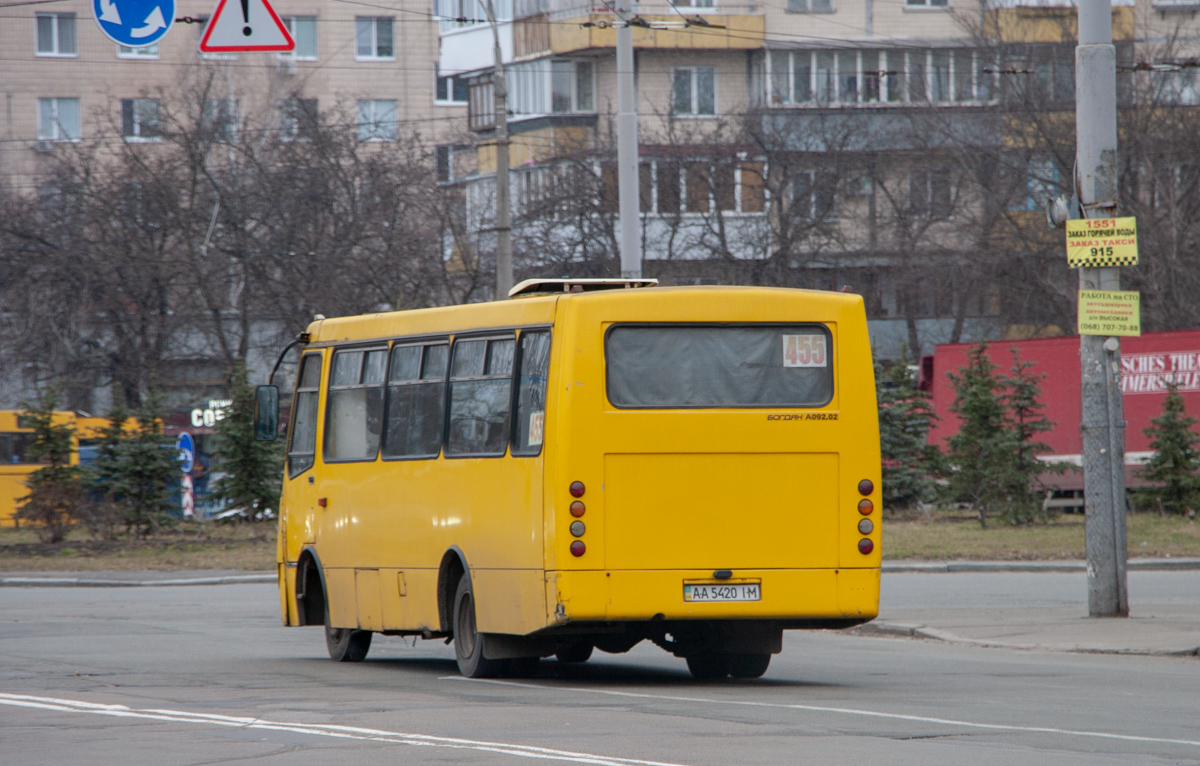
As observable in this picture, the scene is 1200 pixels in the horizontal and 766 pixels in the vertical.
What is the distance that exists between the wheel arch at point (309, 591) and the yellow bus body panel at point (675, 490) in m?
3.12

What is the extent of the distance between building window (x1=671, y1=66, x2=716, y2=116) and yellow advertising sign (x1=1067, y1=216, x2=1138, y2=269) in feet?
135

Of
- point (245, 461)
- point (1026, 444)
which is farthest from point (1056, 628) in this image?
point (245, 461)

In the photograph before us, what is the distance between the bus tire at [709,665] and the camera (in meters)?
12.6

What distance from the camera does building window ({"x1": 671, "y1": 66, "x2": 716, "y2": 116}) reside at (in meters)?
56.7

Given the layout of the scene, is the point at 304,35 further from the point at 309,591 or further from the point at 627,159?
the point at 309,591

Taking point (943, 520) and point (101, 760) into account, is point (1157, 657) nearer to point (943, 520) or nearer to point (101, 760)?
point (101, 760)

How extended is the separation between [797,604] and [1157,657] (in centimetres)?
409

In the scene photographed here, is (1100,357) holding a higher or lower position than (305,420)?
higher

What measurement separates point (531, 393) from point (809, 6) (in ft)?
161

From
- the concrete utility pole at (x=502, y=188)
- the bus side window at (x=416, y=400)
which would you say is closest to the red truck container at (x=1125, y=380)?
the concrete utility pole at (x=502, y=188)

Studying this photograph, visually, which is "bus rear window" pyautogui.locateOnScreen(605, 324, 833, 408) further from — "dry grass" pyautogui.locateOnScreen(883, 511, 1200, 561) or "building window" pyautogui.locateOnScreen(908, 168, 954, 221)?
"building window" pyautogui.locateOnScreen(908, 168, 954, 221)

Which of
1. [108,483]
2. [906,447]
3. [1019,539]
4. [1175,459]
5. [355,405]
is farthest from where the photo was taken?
[906,447]

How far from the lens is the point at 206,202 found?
41.7 m

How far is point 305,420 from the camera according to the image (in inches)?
591
